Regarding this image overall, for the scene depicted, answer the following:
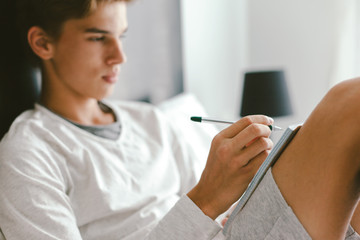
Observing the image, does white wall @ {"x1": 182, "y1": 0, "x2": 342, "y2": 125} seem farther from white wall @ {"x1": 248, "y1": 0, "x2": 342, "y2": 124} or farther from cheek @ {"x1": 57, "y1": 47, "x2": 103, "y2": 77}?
cheek @ {"x1": 57, "y1": 47, "x2": 103, "y2": 77}

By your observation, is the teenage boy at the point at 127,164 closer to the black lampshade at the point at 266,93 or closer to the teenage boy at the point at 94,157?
the teenage boy at the point at 94,157

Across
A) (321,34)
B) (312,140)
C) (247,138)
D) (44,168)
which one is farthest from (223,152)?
(321,34)

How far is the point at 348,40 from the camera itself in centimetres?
215

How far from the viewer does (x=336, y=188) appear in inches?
24.3

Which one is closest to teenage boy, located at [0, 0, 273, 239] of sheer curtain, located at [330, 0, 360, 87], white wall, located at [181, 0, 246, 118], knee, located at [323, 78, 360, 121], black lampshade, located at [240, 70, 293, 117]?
knee, located at [323, 78, 360, 121]

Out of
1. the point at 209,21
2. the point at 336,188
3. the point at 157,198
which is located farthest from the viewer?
the point at 209,21

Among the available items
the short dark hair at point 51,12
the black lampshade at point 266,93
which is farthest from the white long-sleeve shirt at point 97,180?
the black lampshade at point 266,93

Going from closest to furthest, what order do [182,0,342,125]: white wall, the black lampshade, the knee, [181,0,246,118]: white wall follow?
1. the knee
2. the black lampshade
3. [181,0,246,118]: white wall
4. [182,0,342,125]: white wall

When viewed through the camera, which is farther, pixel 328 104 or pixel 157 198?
pixel 157 198

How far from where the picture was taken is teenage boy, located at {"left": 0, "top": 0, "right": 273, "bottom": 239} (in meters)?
0.77

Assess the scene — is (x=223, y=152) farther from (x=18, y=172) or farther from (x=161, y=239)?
(x=18, y=172)

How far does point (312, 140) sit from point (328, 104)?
65 mm

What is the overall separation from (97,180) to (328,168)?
589 mm

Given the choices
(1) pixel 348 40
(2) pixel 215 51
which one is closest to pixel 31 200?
(2) pixel 215 51
